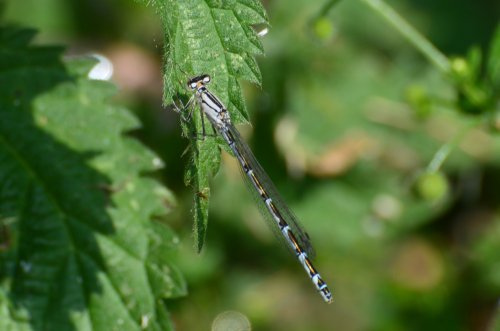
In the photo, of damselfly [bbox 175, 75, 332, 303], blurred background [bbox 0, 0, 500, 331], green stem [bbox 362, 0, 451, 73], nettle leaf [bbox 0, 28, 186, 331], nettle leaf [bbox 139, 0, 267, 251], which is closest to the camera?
nettle leaf [bbox 139, 0, 267, 251]

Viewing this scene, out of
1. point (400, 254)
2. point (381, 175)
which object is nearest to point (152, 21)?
point (381, 175)

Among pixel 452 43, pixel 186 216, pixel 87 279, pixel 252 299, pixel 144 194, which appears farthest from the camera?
pixel 452 43

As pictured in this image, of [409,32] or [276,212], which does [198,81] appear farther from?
[409,32]

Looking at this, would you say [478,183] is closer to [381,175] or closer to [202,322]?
[381,175]

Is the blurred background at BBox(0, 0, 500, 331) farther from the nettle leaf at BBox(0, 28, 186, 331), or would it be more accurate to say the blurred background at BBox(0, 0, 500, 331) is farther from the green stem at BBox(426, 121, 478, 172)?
the nettle leaf at BBox(0, 28, 186, 331)

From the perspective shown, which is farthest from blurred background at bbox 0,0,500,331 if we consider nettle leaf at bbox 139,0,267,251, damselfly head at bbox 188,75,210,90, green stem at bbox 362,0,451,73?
nettle leaf at bbox 139,0,267,251

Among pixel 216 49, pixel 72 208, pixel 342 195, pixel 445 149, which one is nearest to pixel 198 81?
pixel 216 49
